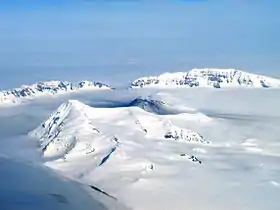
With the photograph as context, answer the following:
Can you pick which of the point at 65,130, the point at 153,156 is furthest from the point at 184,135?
the point at 65,130

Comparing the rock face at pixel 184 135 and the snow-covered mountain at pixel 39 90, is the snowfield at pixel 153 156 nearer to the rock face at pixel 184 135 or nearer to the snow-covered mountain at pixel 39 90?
the rock face at pixel 184 135

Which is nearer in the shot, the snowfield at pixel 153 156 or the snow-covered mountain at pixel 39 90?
the snowfield at pixel 153 156

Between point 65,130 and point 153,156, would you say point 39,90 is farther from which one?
point 153,156

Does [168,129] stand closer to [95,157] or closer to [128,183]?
[95,157]

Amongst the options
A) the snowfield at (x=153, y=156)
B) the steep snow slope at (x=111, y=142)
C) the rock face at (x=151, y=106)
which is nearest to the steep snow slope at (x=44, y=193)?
the snowfield at (x=153, y=156)

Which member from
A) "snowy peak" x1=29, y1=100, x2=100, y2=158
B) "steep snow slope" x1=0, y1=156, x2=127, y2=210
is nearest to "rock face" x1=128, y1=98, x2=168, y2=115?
"snowy peak" x1=29, y1=100, x2=100, y2=158

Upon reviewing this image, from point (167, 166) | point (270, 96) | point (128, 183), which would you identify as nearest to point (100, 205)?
point (128, 183)
